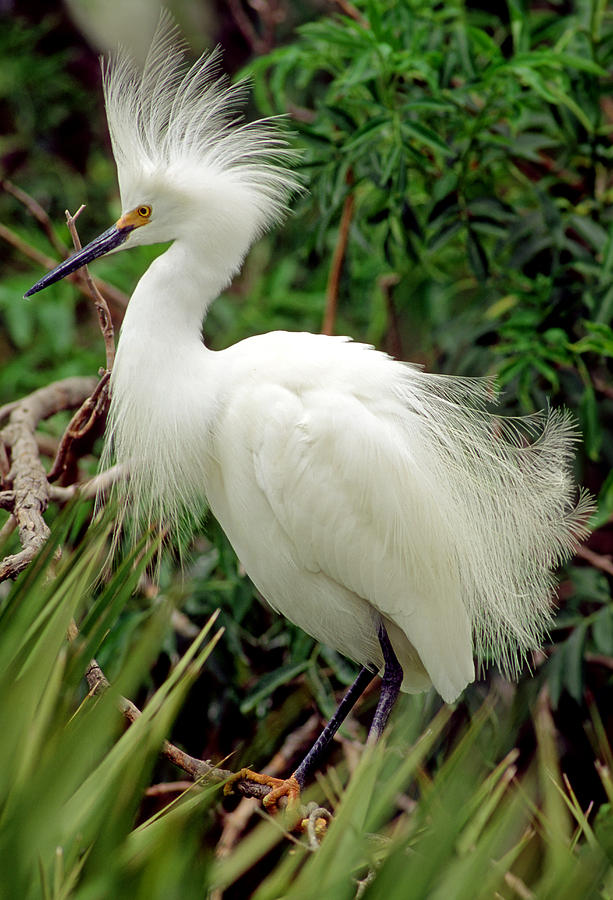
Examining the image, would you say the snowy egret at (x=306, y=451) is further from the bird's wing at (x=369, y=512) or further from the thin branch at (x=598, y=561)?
the thin branch at (x=598, y=561)

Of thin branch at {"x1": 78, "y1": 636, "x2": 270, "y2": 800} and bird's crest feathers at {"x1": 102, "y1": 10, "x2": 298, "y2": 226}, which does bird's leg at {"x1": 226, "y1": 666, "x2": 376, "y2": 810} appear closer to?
thin branch at {"x1": 78, "y1": 636, "x2": 270, "y2": 800}

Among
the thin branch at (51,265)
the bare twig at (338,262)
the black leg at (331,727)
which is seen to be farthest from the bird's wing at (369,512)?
the thin branch at (51,265)

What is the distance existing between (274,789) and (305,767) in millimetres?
124

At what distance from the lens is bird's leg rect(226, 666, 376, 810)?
1.65m

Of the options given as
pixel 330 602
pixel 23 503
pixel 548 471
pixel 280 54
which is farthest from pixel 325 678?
pixel 280 54

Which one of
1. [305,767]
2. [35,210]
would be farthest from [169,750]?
[35,210]

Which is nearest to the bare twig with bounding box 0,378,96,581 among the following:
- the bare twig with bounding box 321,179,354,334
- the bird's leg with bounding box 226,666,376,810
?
the bird's leg with bounding box 226,666,376,810

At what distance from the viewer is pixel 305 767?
5.80 ft

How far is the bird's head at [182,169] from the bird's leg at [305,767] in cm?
84

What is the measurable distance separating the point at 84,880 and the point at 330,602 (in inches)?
36.7

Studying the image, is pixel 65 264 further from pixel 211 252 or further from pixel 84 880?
pixel 84 880

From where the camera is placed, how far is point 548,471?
1801mm

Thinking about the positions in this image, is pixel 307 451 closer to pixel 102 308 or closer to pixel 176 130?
pixel 102 308

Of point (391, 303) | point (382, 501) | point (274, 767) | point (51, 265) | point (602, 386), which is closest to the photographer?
point (382, 501)
